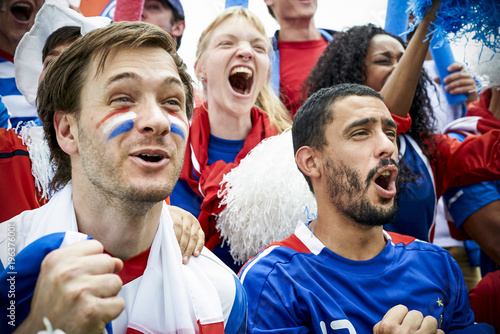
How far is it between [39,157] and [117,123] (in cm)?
80

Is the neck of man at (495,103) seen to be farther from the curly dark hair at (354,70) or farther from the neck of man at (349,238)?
the neck of man at (349,238)

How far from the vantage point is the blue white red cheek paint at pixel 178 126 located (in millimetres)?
1591

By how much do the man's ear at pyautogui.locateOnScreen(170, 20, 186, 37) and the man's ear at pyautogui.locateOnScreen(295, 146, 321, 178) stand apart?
159 centimetres

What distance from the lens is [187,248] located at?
1.71 meters

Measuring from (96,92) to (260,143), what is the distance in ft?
3.77

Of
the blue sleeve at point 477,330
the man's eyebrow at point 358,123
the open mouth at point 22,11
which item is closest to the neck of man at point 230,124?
the man's eyebrow at point 358,123

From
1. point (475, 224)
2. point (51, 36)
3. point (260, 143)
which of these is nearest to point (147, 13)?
point (51, 36)

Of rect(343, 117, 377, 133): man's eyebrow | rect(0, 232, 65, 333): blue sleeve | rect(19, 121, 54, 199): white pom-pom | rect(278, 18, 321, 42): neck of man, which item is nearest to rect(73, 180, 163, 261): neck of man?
rect(0, 232, 65, 333): blue sleeve

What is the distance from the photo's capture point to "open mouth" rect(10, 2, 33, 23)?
2436 mm

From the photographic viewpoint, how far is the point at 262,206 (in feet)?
7.32

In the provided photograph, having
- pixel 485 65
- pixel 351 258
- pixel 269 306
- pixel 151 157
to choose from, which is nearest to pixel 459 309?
pixel 351 258

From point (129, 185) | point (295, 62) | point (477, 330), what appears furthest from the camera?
point (295, 62)

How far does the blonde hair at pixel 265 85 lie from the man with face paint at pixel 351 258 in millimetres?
738

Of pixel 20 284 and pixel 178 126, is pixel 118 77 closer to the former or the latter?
pixel 178 126
